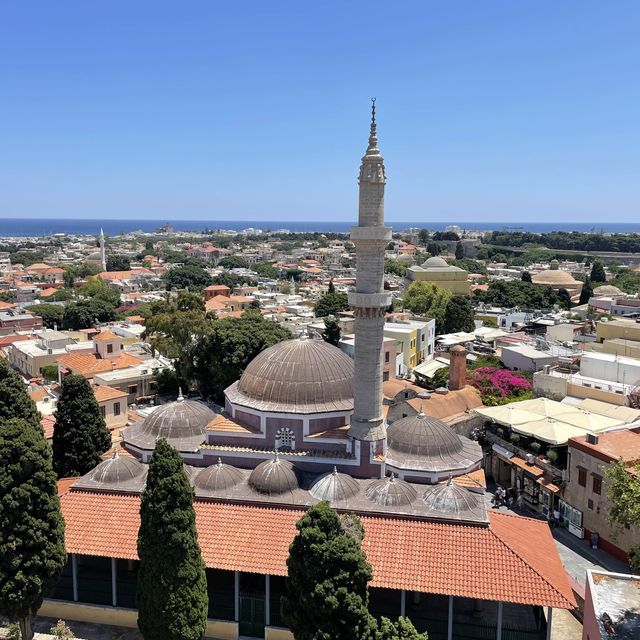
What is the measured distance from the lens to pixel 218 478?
64.5 ft

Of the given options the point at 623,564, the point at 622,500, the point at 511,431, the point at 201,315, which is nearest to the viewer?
the point at 622,500

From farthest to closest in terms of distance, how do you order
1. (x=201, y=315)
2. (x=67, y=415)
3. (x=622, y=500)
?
(x=201, y=315) → (x=67, y=415) → (x=622, y=500)

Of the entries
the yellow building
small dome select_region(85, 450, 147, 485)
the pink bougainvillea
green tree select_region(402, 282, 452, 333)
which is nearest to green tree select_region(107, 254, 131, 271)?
the yellow building

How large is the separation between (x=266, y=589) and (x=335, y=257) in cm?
14489

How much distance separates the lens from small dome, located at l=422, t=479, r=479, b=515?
18.2m

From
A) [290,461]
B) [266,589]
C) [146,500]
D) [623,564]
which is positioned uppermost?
[146,500]

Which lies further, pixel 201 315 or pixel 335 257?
pixel 335 257

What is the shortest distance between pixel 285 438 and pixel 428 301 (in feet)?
144

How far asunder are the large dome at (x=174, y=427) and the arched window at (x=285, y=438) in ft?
11.4

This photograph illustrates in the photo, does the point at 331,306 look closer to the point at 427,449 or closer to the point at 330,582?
the point at 427,449

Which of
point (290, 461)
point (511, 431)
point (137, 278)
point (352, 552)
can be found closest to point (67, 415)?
point (290, 461)

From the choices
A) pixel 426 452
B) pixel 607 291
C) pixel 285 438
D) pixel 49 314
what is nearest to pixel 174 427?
pixel 285 438

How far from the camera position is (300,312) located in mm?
66938

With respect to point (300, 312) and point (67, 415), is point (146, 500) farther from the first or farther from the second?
point (300, 312)
